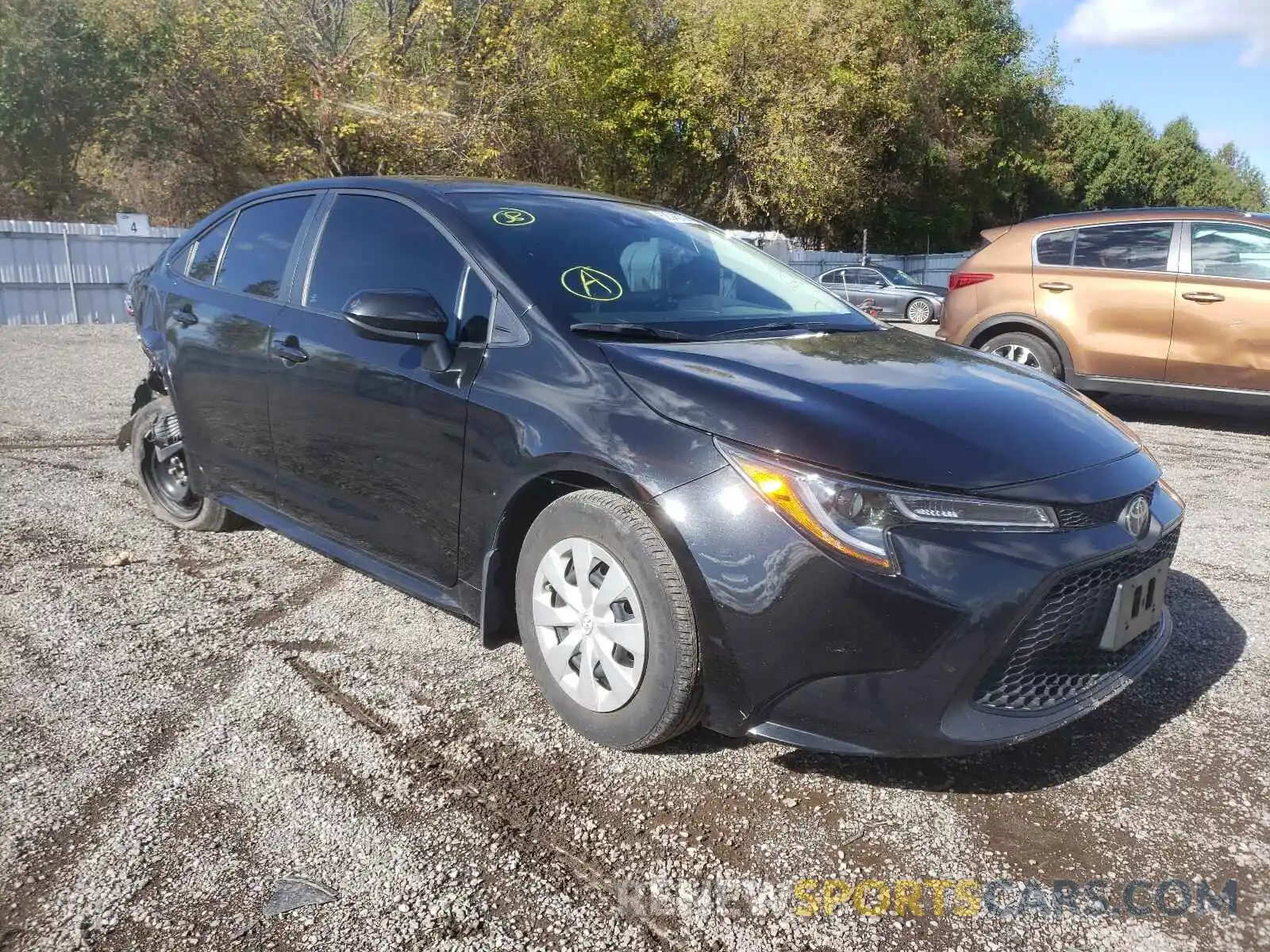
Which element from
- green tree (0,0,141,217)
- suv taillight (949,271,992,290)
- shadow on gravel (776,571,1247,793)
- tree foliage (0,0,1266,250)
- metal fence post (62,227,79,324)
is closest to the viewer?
shadow on gravel (776,571,1247,793)

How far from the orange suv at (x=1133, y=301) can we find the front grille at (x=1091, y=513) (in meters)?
4.35

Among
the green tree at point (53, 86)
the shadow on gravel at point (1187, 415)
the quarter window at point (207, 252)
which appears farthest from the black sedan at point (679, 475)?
the green tree at point (53, 86)

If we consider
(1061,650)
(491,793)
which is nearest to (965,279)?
(1061,650)

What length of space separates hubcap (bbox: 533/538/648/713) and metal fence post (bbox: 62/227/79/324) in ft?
59.8

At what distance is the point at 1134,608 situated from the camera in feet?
8.07

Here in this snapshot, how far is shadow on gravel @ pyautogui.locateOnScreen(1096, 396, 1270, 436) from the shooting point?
7.60m

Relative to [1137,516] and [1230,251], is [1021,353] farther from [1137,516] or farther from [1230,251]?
[1137,516]

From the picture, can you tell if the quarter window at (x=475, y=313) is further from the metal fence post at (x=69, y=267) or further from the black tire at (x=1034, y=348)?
the metal fence post at (x=69, y=267)

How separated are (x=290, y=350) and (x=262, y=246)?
67 centimetres

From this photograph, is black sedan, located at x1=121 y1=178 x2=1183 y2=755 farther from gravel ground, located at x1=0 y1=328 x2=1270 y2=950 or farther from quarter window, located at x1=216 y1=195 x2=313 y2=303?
gravel ground, located at x1=0 y1=328 x2=1270 y2=950

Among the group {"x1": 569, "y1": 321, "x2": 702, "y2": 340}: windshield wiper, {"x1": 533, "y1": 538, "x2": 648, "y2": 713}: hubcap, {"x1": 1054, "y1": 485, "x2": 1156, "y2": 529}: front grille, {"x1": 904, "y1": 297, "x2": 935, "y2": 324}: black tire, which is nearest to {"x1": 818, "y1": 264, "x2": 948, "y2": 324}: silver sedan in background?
{"x1": 904, "y1": 297, "x2": 935, "y2": 324}: black tire

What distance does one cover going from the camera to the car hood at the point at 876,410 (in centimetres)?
225

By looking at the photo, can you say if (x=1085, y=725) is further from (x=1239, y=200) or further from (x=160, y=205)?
(x=1239, y=200)

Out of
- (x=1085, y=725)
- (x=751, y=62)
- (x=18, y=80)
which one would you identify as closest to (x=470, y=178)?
(x=1085, y=725)
